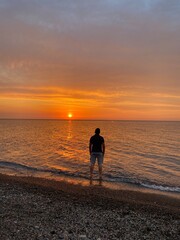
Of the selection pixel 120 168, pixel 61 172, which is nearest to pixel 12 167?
pixel 61 172

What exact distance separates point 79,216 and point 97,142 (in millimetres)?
6709

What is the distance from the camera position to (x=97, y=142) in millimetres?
14898

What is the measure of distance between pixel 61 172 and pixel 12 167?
188 inches

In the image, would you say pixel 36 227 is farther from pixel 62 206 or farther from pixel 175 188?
pixel 175 188

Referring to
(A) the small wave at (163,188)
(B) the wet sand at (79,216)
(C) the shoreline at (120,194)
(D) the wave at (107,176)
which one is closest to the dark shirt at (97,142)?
(C) the shoreline at (120,194)

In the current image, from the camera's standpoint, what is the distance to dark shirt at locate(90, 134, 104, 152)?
14.8m

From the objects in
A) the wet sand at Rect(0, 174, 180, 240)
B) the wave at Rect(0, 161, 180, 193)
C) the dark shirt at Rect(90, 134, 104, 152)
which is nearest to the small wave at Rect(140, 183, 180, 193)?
the wave at Rect(0, 161, 180, 193)

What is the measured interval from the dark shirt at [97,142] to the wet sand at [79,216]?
339 centimetres

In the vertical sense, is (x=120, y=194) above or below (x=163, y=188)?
above

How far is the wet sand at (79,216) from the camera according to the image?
23.8 feet

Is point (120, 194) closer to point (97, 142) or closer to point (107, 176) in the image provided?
point (97, 142)

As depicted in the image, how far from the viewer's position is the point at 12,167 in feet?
66.9

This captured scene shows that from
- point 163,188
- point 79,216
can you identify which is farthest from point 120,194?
point 79,216

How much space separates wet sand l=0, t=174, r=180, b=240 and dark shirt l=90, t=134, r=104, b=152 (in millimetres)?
3388
